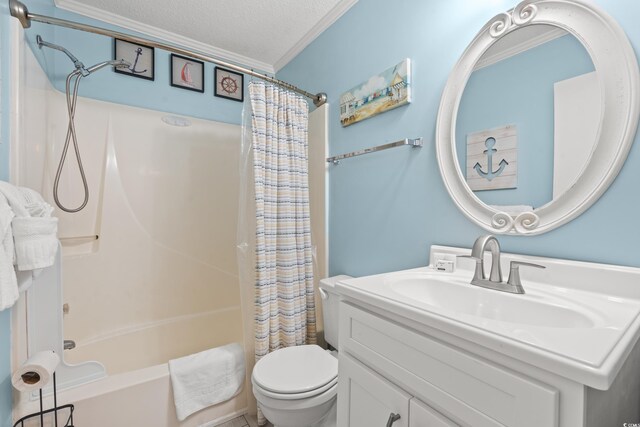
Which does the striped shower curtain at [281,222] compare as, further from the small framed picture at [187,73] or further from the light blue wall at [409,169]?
the small framed picture at [187,73]

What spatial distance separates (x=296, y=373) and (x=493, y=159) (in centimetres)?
122

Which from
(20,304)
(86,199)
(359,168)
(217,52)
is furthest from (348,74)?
(20,304)

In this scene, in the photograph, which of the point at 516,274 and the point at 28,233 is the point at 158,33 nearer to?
the point at 28,233

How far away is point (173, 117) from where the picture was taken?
6.86 ft

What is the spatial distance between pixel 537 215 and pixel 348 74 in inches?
50.2

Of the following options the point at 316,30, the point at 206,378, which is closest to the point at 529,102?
the point at 316,30

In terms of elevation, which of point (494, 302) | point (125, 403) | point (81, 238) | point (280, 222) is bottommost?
point (125, 403)

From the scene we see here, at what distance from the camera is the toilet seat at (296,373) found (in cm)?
115

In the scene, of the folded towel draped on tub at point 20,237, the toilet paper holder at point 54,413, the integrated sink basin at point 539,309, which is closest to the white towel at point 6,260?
the folded towel draped on tub at point 20,237

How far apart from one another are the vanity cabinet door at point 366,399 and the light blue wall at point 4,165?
1.26 meters

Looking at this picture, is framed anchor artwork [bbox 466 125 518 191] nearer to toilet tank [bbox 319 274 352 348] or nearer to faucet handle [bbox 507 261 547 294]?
faucet handle [bbox 507 261 547 294]

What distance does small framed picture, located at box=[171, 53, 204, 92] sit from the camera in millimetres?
2098

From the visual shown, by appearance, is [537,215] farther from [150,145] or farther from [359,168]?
[150,145]

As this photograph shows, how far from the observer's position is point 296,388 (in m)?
1.15
